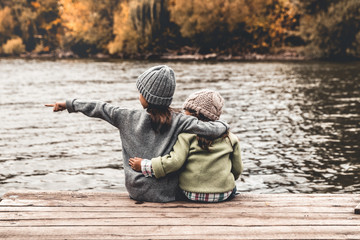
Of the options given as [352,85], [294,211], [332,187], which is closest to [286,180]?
[332,187]

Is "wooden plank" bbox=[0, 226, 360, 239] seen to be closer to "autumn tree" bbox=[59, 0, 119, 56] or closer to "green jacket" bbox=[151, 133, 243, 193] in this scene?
"green jacket" bbox=[151, 133, 243, 193]

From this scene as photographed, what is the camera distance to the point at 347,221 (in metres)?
3.33

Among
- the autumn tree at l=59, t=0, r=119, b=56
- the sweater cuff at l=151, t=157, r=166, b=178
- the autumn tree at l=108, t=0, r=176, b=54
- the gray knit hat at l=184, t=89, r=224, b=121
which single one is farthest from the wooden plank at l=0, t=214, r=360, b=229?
the autumn tree at l=59, t=0, r=119, b=56

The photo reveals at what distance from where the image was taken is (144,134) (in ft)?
11.8

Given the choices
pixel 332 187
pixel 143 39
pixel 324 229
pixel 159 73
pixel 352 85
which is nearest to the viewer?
pixel 324 229

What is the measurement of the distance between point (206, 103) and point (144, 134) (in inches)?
21.4

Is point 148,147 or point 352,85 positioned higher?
point 148,147

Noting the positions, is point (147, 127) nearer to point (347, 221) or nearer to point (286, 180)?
point (347, 221)

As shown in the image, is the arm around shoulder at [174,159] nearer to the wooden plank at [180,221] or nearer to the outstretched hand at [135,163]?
the outstretched hand at [135,163]

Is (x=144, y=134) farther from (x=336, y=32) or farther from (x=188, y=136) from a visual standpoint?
(x=336, y=32)

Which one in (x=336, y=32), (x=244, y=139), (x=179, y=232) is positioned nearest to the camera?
(x=179, y=232)

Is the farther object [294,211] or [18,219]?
[294,211]

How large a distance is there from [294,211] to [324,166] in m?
5.21

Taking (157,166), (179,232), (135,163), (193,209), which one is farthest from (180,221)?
(135,163)
